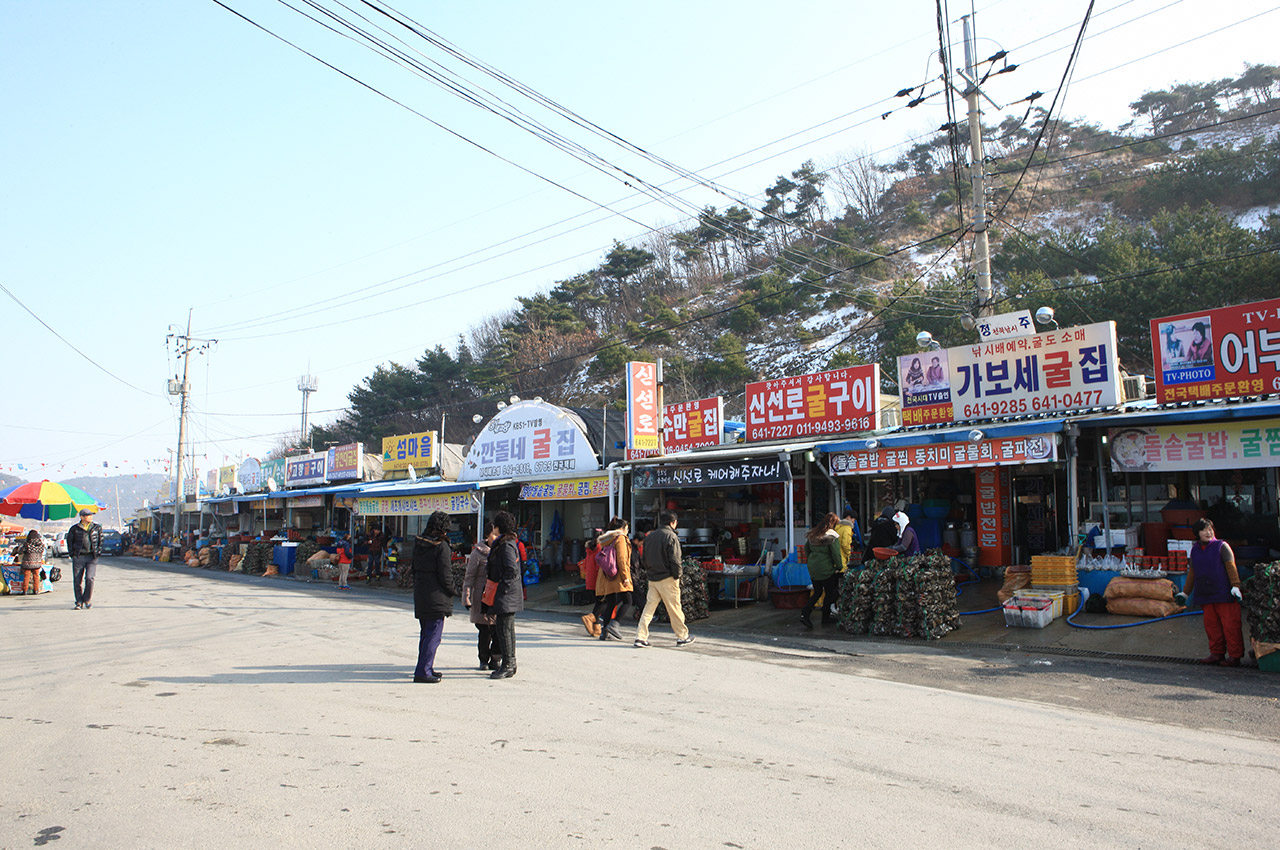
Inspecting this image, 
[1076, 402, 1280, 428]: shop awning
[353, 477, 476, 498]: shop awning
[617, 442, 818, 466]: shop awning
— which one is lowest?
[353, 477, 476, 498]: shop awning

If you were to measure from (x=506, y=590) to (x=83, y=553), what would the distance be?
11.9 metres

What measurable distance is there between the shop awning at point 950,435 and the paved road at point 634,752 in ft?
13.1

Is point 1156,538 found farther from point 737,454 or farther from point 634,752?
point 634,752

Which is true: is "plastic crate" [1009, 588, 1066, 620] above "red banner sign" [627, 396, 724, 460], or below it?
below

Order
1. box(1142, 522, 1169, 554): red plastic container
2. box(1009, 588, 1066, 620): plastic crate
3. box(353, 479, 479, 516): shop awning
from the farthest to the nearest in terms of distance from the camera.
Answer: box(353, 479, 479, 516): shop awning < box(1142, 522, 1169, 554): red plastic container < box(1009, 588, 1066, 620): plastic crate

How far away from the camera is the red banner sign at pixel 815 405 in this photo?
51.6ft

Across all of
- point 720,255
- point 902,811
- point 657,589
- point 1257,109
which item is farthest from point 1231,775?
point 1257,109

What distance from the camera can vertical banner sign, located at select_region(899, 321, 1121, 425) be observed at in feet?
42.7

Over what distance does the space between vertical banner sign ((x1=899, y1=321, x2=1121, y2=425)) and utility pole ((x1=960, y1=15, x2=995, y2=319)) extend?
268 centimetres

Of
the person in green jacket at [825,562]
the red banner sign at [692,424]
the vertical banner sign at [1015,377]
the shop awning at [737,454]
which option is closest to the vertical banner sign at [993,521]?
the vertical banner sign at [1015,377]

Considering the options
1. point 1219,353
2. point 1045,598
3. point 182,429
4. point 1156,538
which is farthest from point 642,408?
point 182,429

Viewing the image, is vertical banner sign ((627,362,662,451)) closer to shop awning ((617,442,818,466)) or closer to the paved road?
shop awning ((617,442,818,466))

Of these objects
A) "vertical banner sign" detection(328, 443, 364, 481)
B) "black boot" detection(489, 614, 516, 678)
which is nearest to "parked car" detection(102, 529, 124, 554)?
"vertical banner sign" detection(328, 443, 364, 481)

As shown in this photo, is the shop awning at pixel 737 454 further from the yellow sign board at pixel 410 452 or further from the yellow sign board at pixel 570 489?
the yellow sign board at pixel 410 452
